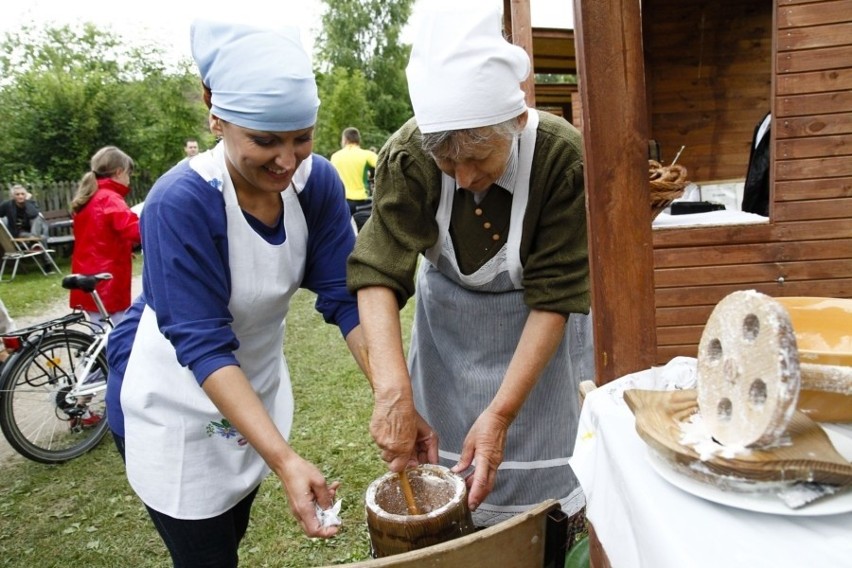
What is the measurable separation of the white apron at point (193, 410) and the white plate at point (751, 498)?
3.51 ft

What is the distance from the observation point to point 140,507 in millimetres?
3801

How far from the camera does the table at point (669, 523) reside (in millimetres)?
743

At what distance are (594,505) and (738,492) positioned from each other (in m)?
0.30

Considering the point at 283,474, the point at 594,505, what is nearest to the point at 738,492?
the point at 594,505

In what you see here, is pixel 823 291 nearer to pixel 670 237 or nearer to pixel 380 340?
pixel 670 237

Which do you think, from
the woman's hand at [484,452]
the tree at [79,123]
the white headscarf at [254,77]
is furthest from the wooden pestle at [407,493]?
the tree at [79,123]

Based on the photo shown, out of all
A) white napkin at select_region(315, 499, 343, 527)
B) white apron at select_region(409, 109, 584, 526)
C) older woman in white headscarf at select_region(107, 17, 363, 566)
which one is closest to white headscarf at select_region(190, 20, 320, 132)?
older woman in white headscarf at select_region(107, 17, 363, 566)

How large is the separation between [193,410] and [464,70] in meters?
1.04

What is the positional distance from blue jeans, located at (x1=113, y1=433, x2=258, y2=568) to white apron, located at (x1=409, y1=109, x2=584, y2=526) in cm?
67

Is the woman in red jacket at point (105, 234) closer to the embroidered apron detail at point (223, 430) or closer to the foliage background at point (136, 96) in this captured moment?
the embroidered apron detail at point (223, 430)

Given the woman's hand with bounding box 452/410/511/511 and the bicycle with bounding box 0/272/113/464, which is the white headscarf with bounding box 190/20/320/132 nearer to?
the woman's hand with bounding box 452/410/511/511

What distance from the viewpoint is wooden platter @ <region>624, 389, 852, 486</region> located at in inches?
29.9

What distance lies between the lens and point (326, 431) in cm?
458

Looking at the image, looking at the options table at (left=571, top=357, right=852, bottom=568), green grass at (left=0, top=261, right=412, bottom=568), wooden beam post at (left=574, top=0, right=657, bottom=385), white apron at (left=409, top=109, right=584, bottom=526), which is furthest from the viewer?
green grass at (left=0, top=261, right=412, bottom=568)
